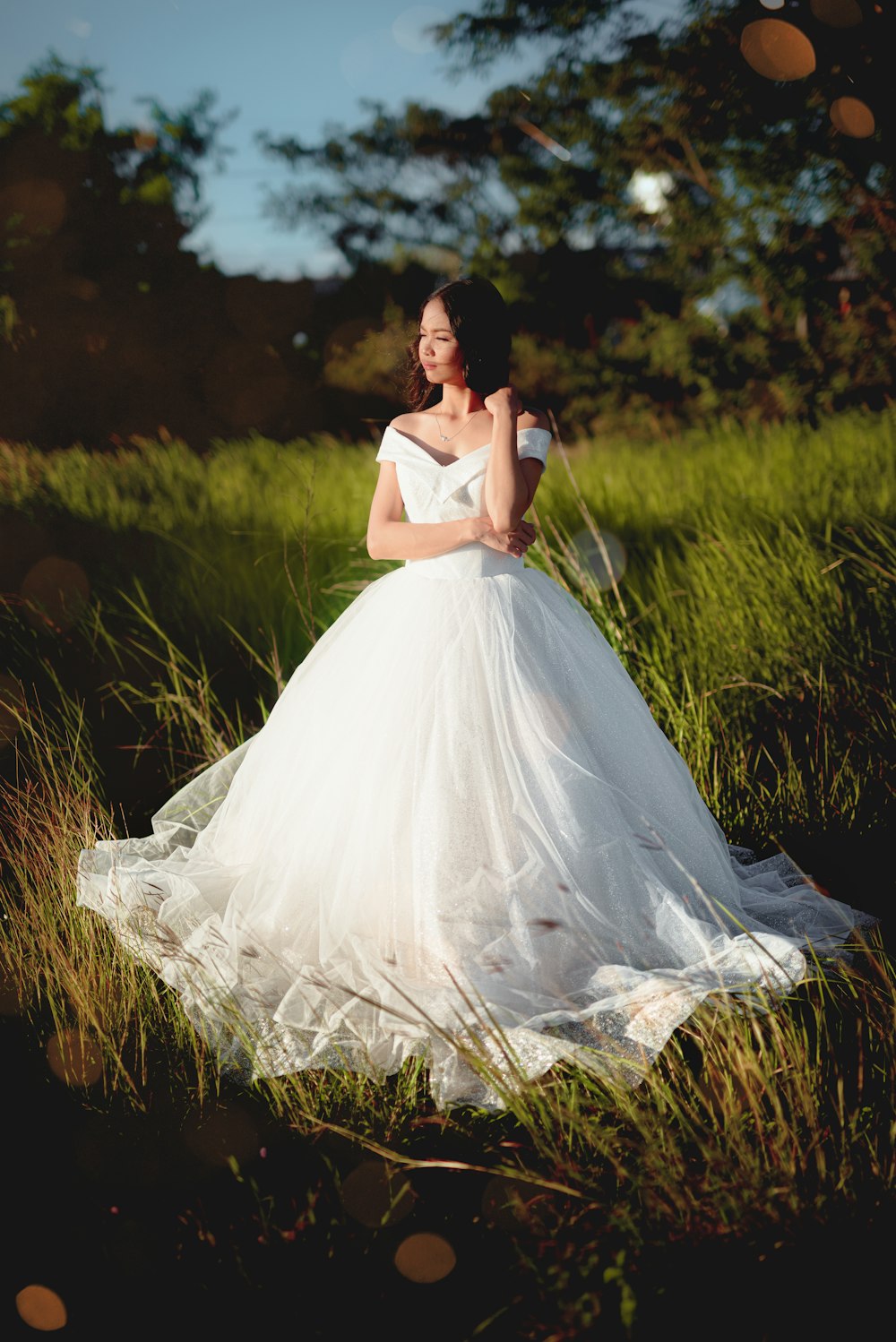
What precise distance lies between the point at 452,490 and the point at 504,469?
187 millimetres

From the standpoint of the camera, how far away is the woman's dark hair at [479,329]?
2795mm

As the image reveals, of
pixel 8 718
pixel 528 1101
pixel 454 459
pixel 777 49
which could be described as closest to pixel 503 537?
pixel 454 459

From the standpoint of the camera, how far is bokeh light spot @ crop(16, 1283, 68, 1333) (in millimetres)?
1779

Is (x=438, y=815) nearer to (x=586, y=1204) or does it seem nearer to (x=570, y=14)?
(x=586, y=1204)

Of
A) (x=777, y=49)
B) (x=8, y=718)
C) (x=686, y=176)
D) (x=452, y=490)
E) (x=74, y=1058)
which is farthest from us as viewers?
(x=686, y=176)

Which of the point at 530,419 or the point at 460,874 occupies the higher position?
the point at 530,419

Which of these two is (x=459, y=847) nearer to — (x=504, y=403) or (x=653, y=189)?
(x=504, y=403)

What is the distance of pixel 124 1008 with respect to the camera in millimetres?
2449

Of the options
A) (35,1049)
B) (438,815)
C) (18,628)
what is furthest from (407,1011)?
(18,628)

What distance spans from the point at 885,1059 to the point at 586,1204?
2.48ft

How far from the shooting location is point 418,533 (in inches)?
111

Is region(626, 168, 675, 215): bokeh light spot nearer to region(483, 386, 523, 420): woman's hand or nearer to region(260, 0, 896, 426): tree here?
region(260, 0, 896, 426): tree

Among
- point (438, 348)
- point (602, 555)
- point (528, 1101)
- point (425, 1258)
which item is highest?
point (438, 348)

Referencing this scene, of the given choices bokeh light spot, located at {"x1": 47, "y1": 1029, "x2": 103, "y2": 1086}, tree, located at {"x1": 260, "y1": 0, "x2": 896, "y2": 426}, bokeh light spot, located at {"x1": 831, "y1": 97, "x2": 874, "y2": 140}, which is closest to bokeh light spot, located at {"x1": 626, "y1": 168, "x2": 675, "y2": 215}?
tree, located at {"x1": 260, "y1": 0, "x2": 896, "y2": 426}
